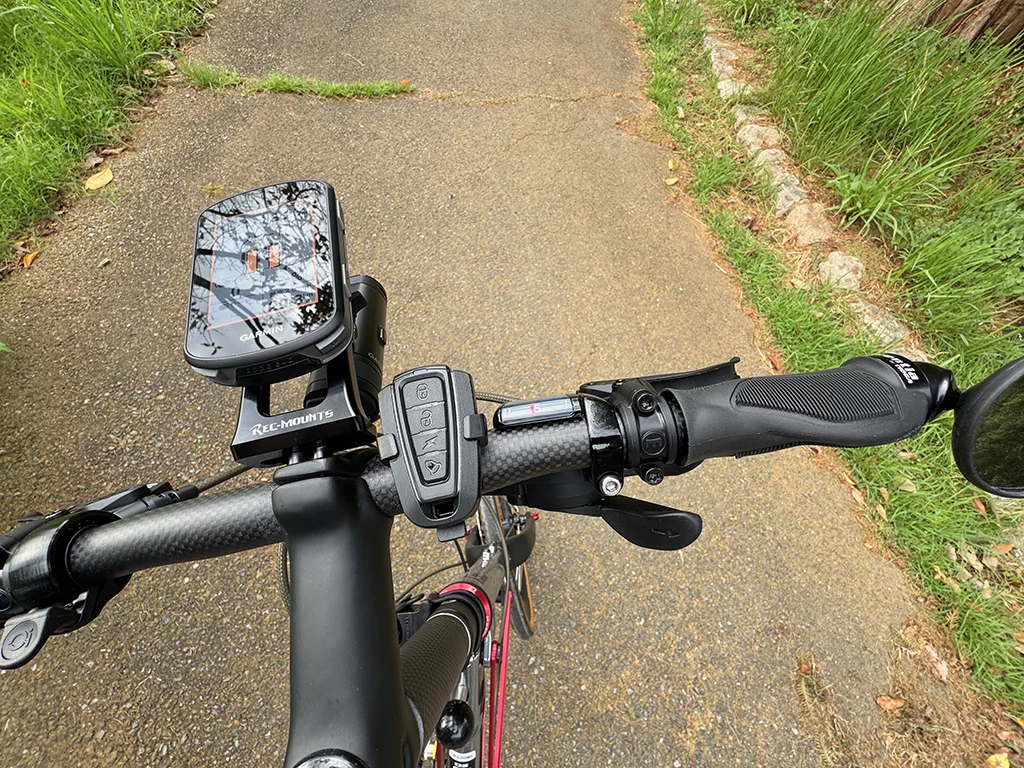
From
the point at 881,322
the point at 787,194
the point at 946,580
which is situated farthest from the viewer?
the point at 787,194

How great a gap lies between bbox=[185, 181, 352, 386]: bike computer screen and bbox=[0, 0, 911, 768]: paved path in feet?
5.20

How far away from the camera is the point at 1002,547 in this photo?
2.27 meters

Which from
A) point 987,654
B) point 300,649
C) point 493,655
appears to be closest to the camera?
point 300,649

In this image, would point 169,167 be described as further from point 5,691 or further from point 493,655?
point 493,655

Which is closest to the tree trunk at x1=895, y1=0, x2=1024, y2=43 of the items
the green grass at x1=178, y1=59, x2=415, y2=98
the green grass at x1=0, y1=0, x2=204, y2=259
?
the green grass at x1=178, y1=59, x2=415, y2=98

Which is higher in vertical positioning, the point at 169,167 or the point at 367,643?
the point at 367,643

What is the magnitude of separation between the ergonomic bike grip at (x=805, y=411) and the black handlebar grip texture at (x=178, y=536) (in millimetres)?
615

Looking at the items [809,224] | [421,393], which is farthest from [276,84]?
[421,393]

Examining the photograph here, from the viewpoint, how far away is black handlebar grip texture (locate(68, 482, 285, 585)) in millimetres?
771

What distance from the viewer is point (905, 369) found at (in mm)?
836

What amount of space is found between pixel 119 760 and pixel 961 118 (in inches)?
179

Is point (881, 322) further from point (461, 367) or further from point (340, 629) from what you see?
point (340, 629)

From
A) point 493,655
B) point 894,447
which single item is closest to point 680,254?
point 894,447

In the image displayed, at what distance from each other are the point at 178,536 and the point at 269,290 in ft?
1.24
